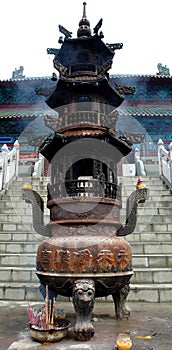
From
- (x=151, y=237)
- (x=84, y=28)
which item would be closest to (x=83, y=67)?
(x=84, y=28)

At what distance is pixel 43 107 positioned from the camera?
18672 millimetres

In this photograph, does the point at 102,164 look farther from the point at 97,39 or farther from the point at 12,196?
the point at 12,196

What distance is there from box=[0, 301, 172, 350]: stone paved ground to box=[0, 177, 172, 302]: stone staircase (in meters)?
0.29

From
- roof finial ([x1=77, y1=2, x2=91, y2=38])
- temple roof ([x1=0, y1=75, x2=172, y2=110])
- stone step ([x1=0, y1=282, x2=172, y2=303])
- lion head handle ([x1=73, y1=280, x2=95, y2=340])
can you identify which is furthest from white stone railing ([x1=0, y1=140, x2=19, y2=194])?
temple roof ([x1=0, y1=75, x2=172, y2=110])

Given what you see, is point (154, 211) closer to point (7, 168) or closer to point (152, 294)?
point (152, 294)

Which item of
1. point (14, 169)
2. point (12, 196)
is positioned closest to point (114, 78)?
point (14, 169)

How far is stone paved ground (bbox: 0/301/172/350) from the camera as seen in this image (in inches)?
115

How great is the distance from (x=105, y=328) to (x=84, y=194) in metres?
1.78

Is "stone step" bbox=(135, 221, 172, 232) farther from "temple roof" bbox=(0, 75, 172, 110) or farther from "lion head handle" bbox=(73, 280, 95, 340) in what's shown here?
"temple roof" bbox=(0, 75, 172, 110)

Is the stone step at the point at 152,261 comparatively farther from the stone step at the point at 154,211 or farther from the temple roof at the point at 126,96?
the temple roof at the point at 126,96

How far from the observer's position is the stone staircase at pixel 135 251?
5062 mm

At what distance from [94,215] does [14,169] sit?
8.02 m

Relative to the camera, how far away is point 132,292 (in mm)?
4961

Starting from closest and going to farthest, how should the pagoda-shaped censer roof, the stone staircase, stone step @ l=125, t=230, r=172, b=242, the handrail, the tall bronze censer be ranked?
1. the tall bronze censer
2. the handrail
3. the pagoda-shaped censer roof
4. the stone staircase
5. stone step @ l=125, t=230, r=172, b=242
